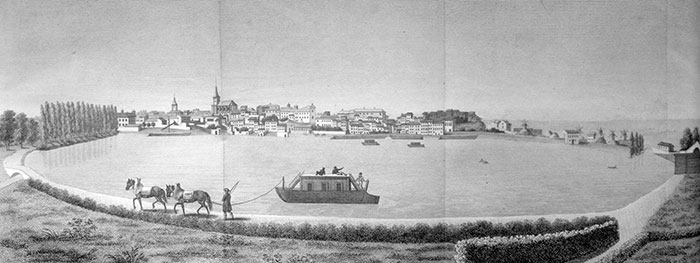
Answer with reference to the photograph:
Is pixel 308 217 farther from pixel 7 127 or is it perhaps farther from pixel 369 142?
pixel 7 127

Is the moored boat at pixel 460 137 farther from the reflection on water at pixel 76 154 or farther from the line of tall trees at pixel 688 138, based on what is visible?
the reflection on water at pixel 76 154

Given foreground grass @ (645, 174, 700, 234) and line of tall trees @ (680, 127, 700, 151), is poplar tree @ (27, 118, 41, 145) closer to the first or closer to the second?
foreground grass @ (645, 174, 700, 234)

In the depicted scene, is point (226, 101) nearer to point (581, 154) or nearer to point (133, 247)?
A: point (133, 247)

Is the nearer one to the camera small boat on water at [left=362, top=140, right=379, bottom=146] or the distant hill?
the distant hill

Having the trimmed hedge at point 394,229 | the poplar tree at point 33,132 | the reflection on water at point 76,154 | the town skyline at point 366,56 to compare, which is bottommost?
the trimmed hedge at point 394,229

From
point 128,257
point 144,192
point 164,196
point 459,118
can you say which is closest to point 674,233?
point 459,118

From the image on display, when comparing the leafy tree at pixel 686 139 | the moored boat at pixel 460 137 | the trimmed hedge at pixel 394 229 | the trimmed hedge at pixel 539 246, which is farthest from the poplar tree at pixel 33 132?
the leafy tree at pixel 686 139

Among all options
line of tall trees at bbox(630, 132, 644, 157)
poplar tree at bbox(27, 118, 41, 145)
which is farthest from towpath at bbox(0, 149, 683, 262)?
line of tall trees at bbox(630, 132, 644, 157)
